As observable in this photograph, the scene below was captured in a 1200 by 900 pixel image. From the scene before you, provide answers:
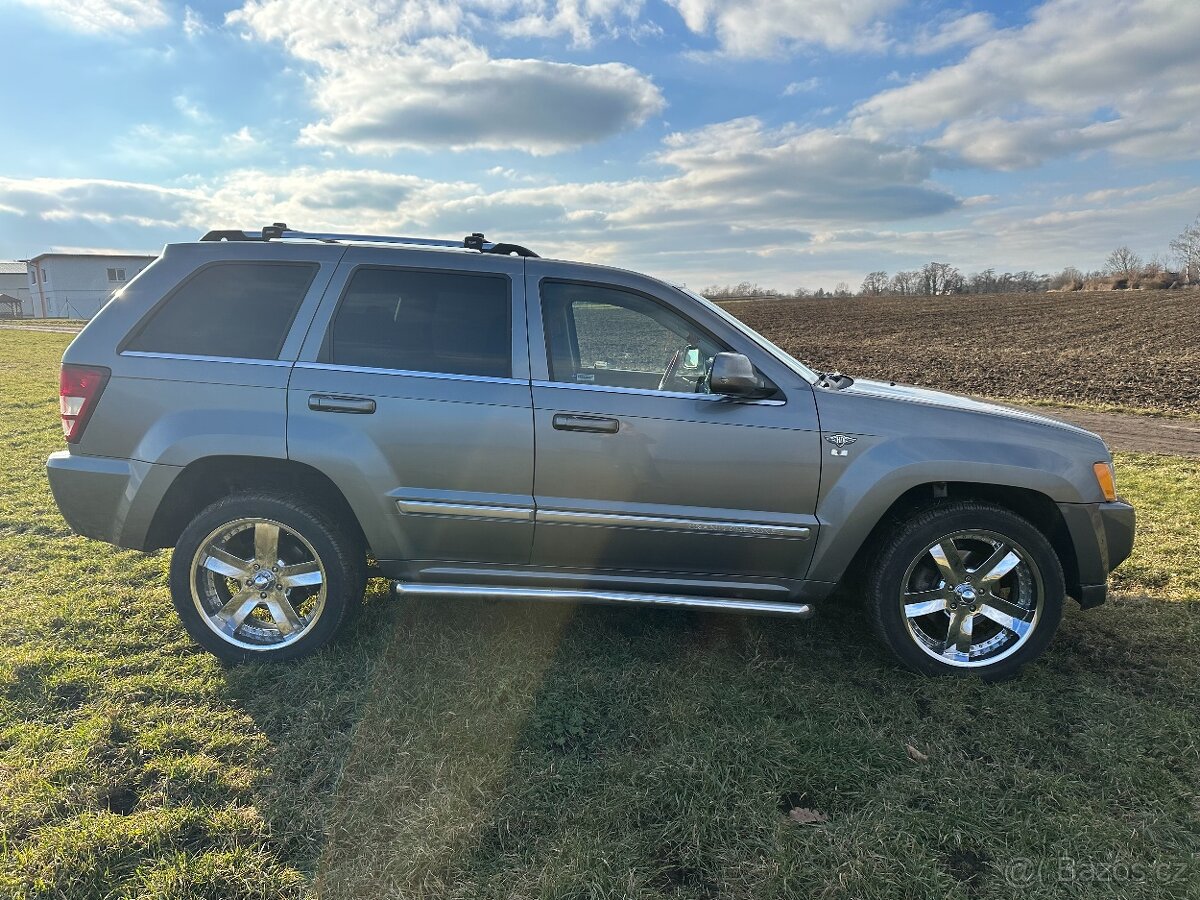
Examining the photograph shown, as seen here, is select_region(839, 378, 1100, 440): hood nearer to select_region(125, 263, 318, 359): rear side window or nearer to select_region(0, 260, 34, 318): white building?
select_region(125, 263, 318, 359): rear side window

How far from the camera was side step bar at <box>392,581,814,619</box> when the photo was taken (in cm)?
330

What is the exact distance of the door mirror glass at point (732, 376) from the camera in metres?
3.08

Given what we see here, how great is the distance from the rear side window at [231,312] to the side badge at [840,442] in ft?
8.35

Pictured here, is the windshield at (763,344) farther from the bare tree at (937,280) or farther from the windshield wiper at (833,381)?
the bare tree at (937,280)

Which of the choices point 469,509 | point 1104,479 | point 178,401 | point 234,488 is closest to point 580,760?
point 469,509

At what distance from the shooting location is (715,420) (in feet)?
10.5

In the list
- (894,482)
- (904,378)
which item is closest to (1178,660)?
(894,482)

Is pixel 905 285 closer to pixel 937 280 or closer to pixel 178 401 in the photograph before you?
pixel 937 280

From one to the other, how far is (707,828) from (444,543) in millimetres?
1674

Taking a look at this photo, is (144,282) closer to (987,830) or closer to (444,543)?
(444,543)

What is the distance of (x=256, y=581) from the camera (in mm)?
3410

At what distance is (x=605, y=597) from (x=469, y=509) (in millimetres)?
759

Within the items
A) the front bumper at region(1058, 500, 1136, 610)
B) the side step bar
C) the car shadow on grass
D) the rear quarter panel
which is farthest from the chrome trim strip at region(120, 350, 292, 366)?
the front bumper at region(1058, 500, 1136, 610)

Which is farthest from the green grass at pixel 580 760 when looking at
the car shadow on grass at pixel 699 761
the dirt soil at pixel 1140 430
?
the dirt soil at pixel 1140 430
